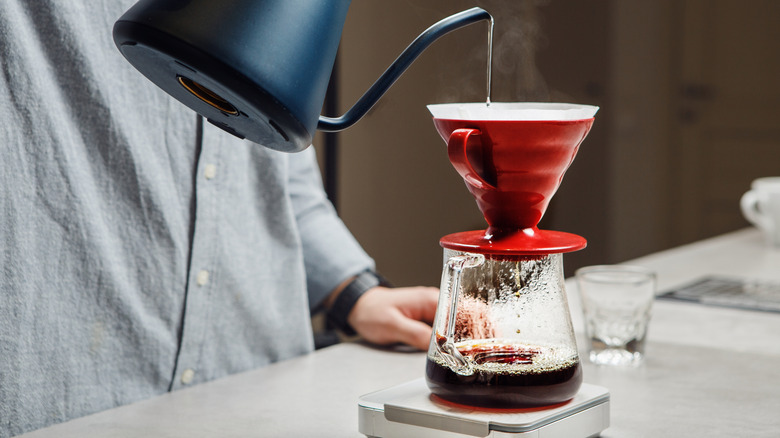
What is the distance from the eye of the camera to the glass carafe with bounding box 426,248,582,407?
0.67m

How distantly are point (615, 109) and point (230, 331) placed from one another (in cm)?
408

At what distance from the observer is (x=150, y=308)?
1.04 m

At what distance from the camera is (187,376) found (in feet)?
3.54

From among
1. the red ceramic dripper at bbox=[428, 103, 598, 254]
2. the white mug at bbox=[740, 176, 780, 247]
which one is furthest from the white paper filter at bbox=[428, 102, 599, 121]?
the white mug at bbox=[740, 176, 780, 247]

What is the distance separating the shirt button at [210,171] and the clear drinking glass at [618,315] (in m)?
0.50

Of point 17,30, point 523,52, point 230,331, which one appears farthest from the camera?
point 230,331

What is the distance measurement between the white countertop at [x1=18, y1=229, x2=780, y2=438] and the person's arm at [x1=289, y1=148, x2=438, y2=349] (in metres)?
0.03

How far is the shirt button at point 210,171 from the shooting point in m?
1.09

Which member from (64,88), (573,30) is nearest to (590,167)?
(573,30)

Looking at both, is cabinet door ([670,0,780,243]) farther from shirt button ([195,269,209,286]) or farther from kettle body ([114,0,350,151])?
kettle body ([114,0,350,151])

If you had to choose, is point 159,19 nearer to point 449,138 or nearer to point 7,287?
point 449,138

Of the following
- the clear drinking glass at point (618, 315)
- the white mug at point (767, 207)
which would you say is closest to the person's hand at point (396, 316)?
the clear drinking glass at point (618, 315)

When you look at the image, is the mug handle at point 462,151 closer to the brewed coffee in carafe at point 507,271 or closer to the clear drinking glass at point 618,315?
the brewed coffee in carafe at point 507,271

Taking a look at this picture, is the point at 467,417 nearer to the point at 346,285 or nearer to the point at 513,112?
the point at 513,112
